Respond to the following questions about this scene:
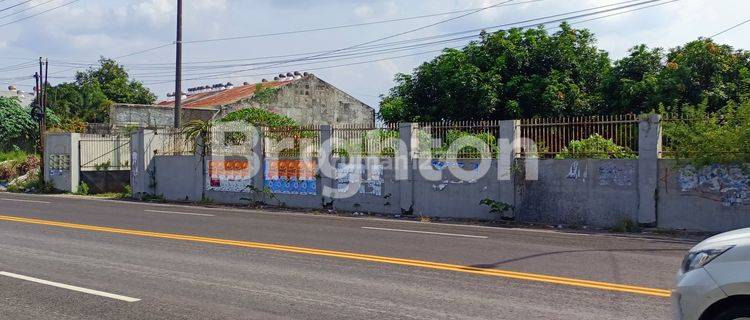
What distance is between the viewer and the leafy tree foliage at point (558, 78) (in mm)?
25172

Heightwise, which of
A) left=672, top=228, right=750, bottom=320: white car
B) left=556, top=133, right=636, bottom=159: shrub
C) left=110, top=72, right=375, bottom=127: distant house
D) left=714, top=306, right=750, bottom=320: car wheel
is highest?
left=110, top=72, right=375, bottom=127: distant house

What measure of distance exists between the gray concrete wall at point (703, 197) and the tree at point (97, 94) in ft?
143

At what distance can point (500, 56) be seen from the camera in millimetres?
30312

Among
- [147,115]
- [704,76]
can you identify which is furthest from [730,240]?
[147,115]

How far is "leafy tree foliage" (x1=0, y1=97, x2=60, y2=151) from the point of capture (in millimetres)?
41938

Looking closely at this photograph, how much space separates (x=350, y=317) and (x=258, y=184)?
16.7 m

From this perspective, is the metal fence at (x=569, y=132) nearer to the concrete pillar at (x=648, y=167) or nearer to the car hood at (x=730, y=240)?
the concrete pillar at (x=648, y=167)

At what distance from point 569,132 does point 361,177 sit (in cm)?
646

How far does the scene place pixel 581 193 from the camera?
54.1 ft

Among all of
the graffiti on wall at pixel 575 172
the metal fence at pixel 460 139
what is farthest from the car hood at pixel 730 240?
the metal fence at pixel 460 139

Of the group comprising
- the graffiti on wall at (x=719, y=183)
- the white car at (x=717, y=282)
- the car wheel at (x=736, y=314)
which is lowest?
the car wheel at (x=736, y=314)

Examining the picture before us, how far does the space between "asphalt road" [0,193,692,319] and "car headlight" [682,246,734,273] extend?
1579mm

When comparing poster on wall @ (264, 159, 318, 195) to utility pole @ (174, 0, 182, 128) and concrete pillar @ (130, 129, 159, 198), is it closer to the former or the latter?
concrete pillar @ (130, 129, 159, 198)

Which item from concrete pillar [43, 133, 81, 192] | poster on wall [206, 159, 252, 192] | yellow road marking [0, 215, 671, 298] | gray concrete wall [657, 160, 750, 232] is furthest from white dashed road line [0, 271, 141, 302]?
concrete pillar [43, 133, 81, 192]
